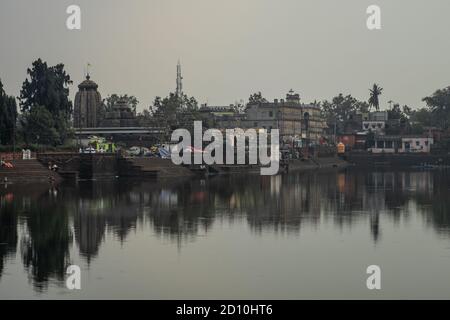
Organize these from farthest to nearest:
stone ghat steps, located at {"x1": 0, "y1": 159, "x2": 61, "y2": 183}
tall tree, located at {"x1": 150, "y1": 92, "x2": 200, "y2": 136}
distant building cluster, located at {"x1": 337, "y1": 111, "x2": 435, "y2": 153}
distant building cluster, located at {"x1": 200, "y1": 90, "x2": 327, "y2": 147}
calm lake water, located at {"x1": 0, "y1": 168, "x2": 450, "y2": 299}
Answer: distant building cluster, located at {"x1": 200, "y1": 90, "x2": 327, "y2": 147}, distant building cluster, located at {"x1": 337, "y1": 111, "x2": 435, "y2": 153}, tall tree, located at {"x1": 150, "y1": 92, "x2": 200, "y2": 136}, stone ghat steps, located at {"x1": 0, "y1": 159, "x2": 61, "y2": 183}, calm lake water, located at {"x1": 0, "y1": 168, "x2": 450, "y2": 299}

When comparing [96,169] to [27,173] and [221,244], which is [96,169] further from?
[221,244]

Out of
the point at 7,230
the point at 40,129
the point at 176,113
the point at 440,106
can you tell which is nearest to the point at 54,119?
the point at 40,129

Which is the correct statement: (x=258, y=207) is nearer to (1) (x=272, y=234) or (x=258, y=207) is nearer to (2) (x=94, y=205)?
(2) (x=94, y=205)

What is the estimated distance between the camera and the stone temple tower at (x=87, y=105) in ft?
412

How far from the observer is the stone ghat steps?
72688mm

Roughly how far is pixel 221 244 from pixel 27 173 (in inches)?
1538

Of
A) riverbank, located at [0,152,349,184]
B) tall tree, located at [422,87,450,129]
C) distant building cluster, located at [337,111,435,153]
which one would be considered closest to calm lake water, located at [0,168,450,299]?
riverbank, located at [0,152,349,184]

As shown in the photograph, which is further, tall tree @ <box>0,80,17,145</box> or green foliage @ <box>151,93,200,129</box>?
green foliage @ <box>151,93,200,129</box>

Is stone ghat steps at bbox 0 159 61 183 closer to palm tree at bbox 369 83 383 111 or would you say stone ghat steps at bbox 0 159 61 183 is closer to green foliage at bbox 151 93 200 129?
green foliage at bbox 151 93 200 129

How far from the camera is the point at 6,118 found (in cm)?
8150

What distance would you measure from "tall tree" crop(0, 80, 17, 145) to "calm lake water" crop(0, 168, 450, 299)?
16217 millimetres

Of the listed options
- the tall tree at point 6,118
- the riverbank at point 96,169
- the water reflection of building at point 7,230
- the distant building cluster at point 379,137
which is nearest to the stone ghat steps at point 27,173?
the riverbank at point 96,169

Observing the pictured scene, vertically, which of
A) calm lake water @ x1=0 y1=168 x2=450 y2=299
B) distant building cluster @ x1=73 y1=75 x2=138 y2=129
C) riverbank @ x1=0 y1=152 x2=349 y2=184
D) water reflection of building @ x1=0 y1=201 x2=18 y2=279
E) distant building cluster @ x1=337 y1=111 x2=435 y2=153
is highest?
distant building cluster @ x1=73 y1=75 x2=138 y2=129
